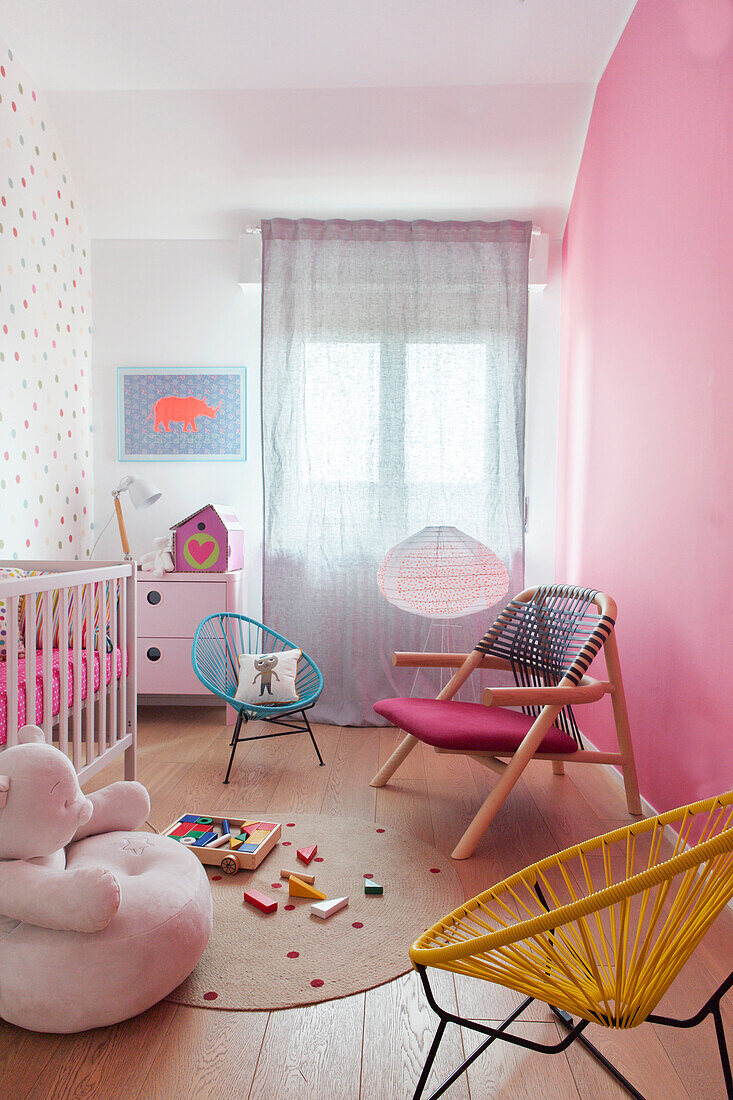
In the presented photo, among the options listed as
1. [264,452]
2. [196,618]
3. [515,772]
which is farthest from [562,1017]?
[264,452]

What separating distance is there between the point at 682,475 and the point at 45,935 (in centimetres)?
187

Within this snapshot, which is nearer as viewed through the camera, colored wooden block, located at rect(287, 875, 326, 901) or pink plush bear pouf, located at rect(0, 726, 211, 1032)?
pink plush bear pouf, located at rect(0, 726, 211, 1032)

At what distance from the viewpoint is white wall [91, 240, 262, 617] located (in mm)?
3734

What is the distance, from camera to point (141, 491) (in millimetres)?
3395

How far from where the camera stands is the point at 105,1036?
1.32m

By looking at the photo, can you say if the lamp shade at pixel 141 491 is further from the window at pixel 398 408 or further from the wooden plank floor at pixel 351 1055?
the wooden plank floor at pixel 351 1055

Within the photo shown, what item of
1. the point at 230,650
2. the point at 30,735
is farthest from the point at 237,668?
the point at 30,735

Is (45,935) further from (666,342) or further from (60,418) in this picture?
(60,418)

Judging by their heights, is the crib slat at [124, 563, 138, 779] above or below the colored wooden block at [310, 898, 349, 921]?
above

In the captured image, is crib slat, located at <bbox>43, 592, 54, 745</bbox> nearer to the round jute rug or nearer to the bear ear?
the bear ear

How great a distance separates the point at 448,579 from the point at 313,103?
2.10m

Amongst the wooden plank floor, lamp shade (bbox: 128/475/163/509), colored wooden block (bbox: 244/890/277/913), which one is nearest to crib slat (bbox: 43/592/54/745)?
colored wooden block (bbox: 244/890/277/913)

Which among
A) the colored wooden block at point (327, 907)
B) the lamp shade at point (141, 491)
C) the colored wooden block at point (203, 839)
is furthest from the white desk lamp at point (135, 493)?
the colored wooden block at point (327, 907)

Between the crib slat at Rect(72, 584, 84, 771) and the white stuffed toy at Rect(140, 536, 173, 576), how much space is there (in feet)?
4.26
